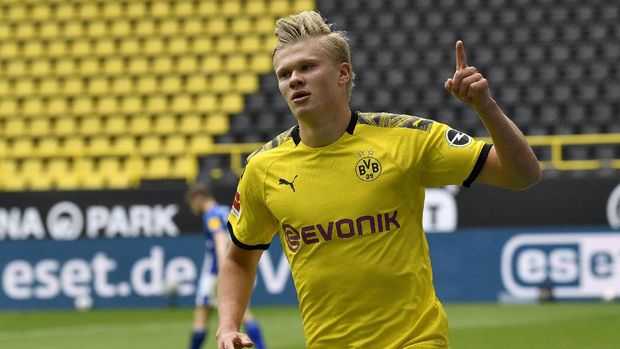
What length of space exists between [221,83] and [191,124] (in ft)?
3.90

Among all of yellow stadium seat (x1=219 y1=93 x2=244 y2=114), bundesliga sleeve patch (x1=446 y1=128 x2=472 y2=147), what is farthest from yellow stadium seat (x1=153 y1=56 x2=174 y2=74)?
bundesliga sleeve patch (x1=446 y1=128 x2=472 y2=147)

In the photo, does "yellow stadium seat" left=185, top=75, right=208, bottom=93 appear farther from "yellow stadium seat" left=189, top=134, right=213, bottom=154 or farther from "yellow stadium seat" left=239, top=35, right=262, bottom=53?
"yellow stadium seat" left=189, top=134, right=213, bottom=154

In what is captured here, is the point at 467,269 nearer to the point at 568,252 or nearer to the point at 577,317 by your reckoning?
the point at 568,252

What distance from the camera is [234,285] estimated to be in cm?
499

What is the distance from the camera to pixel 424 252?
188 inches

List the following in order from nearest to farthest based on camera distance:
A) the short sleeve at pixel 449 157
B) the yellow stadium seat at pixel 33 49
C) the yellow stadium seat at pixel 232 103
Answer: the short sleeve at pixel 449 157 < the yellow stadium seat at pixel 232 103 < the yellow stadium seat at pixel 33 49

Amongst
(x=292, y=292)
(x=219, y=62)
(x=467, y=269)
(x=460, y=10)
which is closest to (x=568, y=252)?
(x=467, y=269)

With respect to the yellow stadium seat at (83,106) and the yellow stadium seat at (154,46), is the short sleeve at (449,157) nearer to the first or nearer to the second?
the yellow stadium seat at (83,106)

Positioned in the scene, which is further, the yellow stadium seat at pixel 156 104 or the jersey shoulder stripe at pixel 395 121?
the yellow stadium seat at pixel 156 104

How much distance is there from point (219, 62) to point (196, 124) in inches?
66.4

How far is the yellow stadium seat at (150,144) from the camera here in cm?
2475

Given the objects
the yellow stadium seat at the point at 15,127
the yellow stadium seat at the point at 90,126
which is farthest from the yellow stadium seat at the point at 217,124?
the yellow stadium seat at the point at 15,127

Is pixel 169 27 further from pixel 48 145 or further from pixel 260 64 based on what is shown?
pixel 48 145

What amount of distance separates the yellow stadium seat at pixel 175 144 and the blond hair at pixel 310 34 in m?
19.8
